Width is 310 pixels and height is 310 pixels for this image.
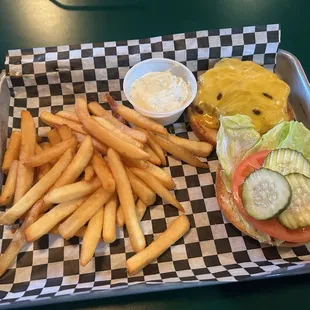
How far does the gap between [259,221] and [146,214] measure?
61 centimetres

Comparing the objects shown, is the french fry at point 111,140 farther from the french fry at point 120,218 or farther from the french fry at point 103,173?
the french fry at point 120,218

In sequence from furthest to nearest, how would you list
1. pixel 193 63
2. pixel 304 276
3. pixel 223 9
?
1. pixel 223 9
2. pixel 193 63
3. pixel 304 276

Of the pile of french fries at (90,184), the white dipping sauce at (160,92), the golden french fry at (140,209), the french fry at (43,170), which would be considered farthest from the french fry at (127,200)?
the white dipping sauce at (160,92)

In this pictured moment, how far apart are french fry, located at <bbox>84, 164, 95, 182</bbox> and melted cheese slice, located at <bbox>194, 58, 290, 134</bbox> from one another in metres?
0.71

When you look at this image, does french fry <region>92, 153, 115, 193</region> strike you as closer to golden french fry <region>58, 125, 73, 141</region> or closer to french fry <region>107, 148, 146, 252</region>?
french fry <region>107, 148, 146, 252</region>

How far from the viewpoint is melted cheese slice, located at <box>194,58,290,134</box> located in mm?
2211

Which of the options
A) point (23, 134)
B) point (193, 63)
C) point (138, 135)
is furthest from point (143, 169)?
point (193, 63)

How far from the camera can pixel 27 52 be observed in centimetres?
A: 244

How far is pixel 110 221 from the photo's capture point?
1901mm

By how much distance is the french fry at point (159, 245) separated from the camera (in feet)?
5.94

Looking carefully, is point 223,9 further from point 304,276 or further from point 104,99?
point 304,276

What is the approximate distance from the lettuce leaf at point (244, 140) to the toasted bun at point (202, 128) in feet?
0.69

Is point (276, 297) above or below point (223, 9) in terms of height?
below

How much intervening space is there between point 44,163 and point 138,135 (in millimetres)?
484
